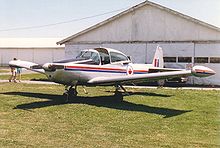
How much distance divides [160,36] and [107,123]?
52.5 feet

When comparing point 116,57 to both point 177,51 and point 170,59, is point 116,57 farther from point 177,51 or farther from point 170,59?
point 170,59

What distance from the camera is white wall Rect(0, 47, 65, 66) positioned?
5888 centimetres

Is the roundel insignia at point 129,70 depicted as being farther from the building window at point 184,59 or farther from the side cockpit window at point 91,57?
the building window at point 184,59

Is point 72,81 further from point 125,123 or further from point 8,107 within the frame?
point 125,123

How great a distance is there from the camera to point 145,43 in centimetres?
2506

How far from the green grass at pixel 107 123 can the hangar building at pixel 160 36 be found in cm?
934

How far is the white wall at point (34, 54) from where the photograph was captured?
5888 centimetres

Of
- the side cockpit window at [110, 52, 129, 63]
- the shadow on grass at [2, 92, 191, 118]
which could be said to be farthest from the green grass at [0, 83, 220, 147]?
the side cockpit window at [110, 52, 129, 63]

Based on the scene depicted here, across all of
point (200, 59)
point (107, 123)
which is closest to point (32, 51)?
point (200, 59)

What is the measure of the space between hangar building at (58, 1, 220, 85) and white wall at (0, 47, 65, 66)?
3191 cm

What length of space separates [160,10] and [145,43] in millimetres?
2692

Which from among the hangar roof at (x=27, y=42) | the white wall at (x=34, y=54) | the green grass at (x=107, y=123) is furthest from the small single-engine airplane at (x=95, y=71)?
the hangar roof at (x=27, y=42)

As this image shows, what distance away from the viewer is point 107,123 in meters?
9.44

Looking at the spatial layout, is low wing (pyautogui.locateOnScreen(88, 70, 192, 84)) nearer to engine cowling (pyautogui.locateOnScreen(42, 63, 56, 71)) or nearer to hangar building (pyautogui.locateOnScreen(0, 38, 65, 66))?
engine cowling (pyautogui.locateOnScreen(42, 63, 56, 71))
